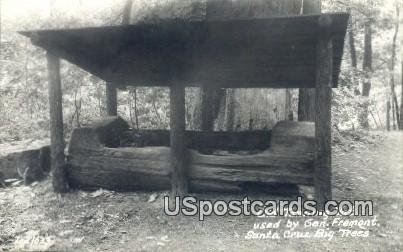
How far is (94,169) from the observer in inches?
223

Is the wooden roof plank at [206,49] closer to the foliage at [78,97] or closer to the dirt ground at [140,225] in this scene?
the foliage at [78,97]

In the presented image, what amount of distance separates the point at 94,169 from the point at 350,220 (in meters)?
3.74

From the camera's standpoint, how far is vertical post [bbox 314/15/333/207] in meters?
4.59

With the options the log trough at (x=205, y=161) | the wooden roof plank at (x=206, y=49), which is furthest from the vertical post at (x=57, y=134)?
the wooden roof plank at (x=206, y=49)

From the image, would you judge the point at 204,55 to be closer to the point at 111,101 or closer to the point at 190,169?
the point at 190,169

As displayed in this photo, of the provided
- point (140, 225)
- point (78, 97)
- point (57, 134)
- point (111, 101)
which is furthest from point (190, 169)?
point (78, 97)

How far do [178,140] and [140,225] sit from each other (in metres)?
1.29

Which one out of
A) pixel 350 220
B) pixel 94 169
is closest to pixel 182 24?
pixel 94 169

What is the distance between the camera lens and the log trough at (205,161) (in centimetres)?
500

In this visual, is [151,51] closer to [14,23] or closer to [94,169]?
[94,169]

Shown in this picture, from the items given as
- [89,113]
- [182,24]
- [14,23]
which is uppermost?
[14,23]

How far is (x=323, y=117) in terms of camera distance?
4.64 metres

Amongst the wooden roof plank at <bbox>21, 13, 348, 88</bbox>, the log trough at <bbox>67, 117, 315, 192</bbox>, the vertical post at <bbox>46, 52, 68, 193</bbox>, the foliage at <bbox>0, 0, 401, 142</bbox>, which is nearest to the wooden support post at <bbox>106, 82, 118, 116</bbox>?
the wooden roof plank at <bbox>21, 13, 348, 88</bbox>

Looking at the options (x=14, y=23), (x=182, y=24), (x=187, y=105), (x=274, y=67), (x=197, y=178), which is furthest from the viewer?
(x=187, y=105)
